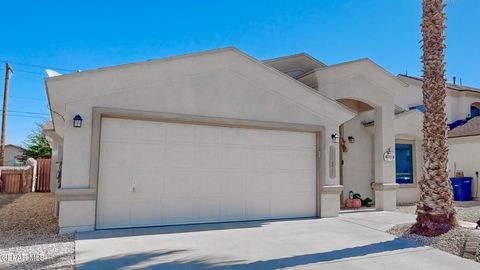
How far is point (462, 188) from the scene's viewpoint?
16.0 m

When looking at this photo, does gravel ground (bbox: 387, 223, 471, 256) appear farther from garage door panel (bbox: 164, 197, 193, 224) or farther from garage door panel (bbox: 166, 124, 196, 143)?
garage door panel (bbox: 166, 124, 196, 143)

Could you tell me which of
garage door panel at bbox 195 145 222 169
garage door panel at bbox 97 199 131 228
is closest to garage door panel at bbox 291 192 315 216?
garage door panel at bbox 195 145 222 169

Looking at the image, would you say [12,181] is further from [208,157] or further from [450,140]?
[450,140]

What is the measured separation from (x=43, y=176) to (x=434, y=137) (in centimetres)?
2036

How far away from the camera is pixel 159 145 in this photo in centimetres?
849

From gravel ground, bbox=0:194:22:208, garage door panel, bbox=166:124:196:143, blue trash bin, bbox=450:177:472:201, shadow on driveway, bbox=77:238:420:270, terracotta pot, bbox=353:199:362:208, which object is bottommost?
gravel ground, bbox=0:194:22:208

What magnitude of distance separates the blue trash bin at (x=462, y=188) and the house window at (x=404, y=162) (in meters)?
3.36

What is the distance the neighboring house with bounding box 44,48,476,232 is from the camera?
773cm

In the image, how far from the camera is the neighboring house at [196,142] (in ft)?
25.4

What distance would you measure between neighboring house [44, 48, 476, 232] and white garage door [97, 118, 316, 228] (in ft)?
0.08

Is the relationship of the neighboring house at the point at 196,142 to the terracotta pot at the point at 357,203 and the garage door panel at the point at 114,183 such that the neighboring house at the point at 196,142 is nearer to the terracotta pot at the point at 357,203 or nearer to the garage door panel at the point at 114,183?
the garage door panel at the point at 114,183

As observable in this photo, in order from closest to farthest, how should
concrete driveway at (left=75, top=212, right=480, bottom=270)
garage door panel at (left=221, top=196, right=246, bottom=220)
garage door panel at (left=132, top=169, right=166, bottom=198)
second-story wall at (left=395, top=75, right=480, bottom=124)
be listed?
1. concrete driveway at (left=75, top=212, right=480, bottom=270)
2. garage door panel at (left=132, top=169, right=166, bottom=198)
3. garage door panel at (left=221, top=196, right=246, bottom=220)
4. second-story wall at (left=395, top=75, right=480, bottom=124)

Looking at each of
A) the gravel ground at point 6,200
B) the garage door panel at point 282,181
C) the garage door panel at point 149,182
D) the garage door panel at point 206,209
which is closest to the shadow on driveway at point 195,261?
the garage door panel at point 149,182

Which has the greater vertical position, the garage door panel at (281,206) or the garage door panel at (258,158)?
the garage door panel at (258,158)
